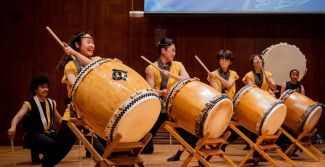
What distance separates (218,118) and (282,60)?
3613 millimetres

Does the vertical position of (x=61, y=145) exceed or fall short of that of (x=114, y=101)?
it falls short

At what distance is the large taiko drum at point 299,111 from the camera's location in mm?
4516

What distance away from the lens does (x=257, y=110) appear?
12.0ft

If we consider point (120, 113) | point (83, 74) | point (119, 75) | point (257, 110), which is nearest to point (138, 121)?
point (120, 113)

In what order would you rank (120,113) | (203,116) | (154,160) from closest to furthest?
(120,113) < (203,116) < (154,160)

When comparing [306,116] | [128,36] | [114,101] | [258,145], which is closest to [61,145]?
[114,101]

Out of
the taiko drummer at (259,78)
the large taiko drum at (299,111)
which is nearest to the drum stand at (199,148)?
the large taiko drum at (299,111)

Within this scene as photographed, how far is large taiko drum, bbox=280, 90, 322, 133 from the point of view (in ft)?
14.8

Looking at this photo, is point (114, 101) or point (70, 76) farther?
point (70, 76)

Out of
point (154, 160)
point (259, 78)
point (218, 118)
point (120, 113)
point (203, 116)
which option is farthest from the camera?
point (259, 78)

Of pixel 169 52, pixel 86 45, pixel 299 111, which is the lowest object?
pixel 299 111

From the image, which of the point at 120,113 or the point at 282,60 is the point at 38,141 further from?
the point at 282,60

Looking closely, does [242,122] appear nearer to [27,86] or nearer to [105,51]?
[105,51]

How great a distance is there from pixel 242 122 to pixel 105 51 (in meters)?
3.38
